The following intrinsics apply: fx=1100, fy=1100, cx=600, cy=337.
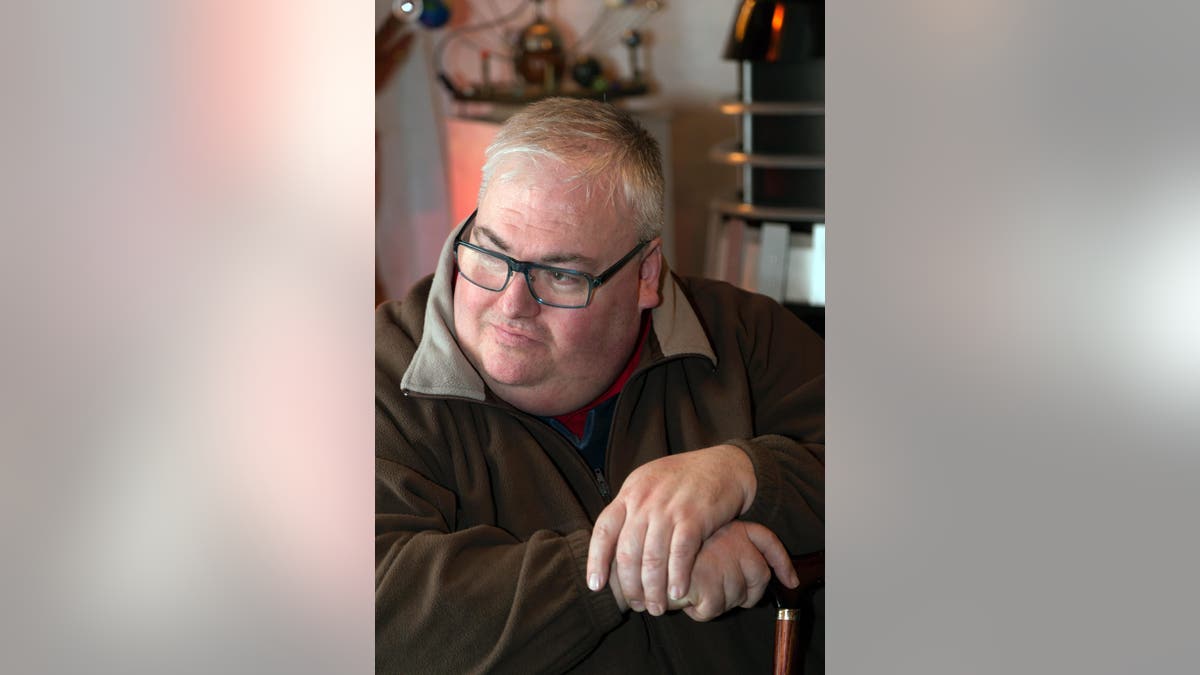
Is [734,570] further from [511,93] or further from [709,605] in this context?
[511,93]

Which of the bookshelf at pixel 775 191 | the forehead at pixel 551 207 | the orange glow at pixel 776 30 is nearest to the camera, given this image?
the forehead at pixel 551 207

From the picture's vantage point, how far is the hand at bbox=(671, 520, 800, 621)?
66 centimetres

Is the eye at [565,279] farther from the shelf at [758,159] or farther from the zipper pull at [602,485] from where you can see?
the shelf at [758,159]

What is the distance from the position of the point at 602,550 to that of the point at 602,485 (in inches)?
1.9

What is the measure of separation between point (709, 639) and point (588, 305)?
221mm

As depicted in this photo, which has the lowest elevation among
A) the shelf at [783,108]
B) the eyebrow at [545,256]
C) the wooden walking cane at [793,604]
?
the wooden walking cane at [793,604]

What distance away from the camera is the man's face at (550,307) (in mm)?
646

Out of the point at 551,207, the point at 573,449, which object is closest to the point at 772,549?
the point at 573,449

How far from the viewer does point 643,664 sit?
69 cm

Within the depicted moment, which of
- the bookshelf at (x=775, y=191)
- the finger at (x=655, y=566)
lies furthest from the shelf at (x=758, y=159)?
the finger at (x=655, y=566)

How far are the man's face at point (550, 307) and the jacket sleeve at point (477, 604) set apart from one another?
0.10m
